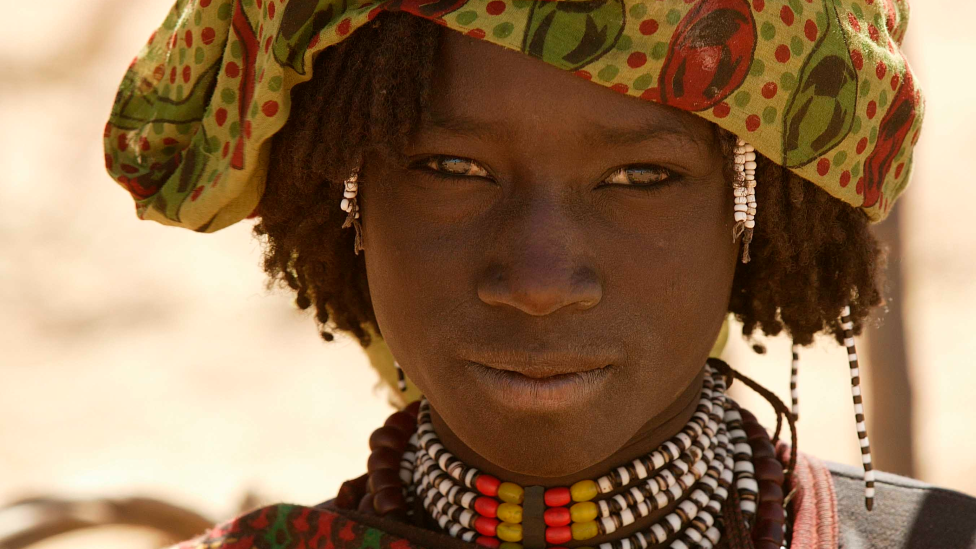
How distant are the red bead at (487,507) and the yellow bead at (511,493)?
0.8 inches

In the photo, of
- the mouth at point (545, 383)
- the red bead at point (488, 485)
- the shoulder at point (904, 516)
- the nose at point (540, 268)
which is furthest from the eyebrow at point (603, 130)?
the shoulder at point (904, 516)

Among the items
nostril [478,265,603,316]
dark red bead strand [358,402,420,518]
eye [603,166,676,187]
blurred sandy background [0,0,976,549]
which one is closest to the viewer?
nostril [478,265,603,316]

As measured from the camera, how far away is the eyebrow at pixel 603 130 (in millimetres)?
1553

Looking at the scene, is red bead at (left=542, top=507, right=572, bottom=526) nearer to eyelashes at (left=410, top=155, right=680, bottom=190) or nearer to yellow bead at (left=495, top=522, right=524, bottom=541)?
yellow bead at (left=495, top=522, right=524, bottom=541)

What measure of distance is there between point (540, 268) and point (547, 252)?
0.03 m

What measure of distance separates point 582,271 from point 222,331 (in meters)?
4.72

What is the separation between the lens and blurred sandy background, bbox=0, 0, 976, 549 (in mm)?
5016

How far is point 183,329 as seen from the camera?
593 centimetres

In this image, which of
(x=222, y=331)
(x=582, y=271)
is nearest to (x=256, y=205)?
(x=582, y=271)

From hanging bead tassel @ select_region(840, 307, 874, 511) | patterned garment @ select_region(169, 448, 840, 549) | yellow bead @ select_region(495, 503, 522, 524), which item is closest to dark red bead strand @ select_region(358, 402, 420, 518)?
patterned garment @ select_region(169, 448, 840, 549)

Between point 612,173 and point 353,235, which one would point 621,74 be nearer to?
point 612,173

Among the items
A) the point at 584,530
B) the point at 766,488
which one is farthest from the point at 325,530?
the point at 766,488

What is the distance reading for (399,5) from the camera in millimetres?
1542

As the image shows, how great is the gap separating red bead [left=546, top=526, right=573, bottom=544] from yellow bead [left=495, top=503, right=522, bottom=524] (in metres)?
0.06
